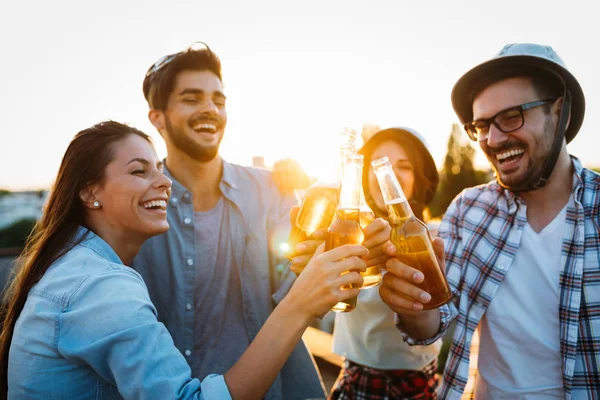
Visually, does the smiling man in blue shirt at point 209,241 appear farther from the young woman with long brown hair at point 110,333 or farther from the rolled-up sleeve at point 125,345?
the rolled-up sleeve at point 125,345

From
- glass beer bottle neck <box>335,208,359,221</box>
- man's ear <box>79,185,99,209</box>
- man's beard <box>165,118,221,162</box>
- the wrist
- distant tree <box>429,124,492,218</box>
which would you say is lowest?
distant tree <box>429,124,492,218</box>

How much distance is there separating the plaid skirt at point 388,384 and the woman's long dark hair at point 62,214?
1.93 m

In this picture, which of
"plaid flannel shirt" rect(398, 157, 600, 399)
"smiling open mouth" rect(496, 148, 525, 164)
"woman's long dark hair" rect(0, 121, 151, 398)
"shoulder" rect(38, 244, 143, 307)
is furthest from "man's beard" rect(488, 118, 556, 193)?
"woman's long dark hair" rect(0, 121, 151, 398)

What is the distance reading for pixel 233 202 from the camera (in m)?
2.87

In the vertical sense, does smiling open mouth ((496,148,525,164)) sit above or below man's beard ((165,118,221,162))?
below

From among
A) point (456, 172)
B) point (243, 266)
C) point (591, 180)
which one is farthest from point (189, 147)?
point (456, 172)

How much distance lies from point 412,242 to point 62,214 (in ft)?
5.54

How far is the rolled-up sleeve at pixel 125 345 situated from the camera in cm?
125

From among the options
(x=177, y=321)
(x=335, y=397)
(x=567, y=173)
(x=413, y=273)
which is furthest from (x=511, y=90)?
(x=177, y=321)

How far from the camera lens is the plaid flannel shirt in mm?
1850

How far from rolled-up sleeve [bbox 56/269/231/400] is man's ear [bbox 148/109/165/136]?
1847 mm

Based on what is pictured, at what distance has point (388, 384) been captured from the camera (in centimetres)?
241

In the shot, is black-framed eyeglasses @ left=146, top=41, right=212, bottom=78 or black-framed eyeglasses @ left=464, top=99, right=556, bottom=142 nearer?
black-framed eyeglasses @ left=464, top=99, right=556, bottom=142

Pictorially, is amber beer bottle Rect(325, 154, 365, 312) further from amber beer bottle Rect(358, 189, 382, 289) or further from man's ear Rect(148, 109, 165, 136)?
man's ear Rect(148, 109, 165, 136)
